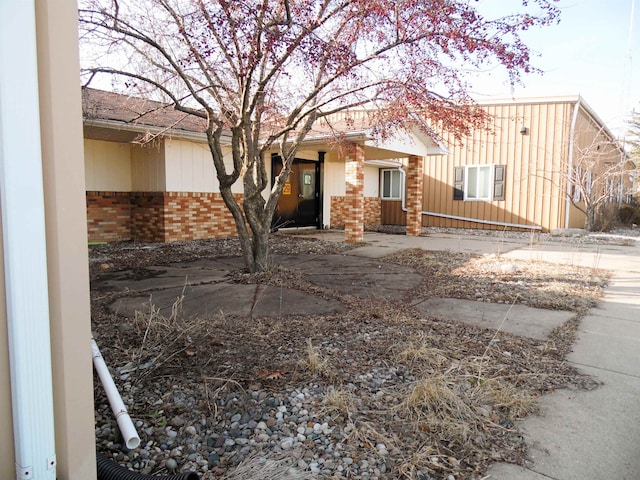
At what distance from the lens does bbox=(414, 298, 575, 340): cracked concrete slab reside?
12.6 ft

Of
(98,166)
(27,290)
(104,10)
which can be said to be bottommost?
(27,290)

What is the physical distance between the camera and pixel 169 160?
9703 millimetres

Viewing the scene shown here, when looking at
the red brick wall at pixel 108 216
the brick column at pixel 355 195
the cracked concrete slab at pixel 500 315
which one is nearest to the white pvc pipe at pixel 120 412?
Answer: the cracked concrete slab at pixel 500 315

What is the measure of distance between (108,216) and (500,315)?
9070mm

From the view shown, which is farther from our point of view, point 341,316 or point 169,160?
point 169,160

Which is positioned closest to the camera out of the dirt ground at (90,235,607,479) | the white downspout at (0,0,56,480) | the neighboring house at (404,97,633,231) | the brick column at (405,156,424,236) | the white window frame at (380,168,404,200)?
the white downspout at (0,0,56,480)

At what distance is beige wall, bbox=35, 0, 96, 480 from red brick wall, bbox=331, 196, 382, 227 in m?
13.1

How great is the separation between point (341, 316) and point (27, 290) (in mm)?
3111

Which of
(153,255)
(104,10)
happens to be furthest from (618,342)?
(153,255)

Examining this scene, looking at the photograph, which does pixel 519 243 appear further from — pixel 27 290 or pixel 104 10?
pixel 27 290

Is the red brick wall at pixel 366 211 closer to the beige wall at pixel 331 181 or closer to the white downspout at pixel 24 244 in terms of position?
the beige wall at pixel 331 181

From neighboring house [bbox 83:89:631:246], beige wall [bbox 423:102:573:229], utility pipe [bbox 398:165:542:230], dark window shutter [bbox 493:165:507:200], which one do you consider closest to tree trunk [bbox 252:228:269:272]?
neighboring house [bbox 83:89:631:246]

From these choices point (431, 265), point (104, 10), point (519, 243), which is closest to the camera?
point (104, 10)

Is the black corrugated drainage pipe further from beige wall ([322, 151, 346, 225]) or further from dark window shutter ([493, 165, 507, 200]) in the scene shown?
dark window shutter ([493, 165, 507, 200])
